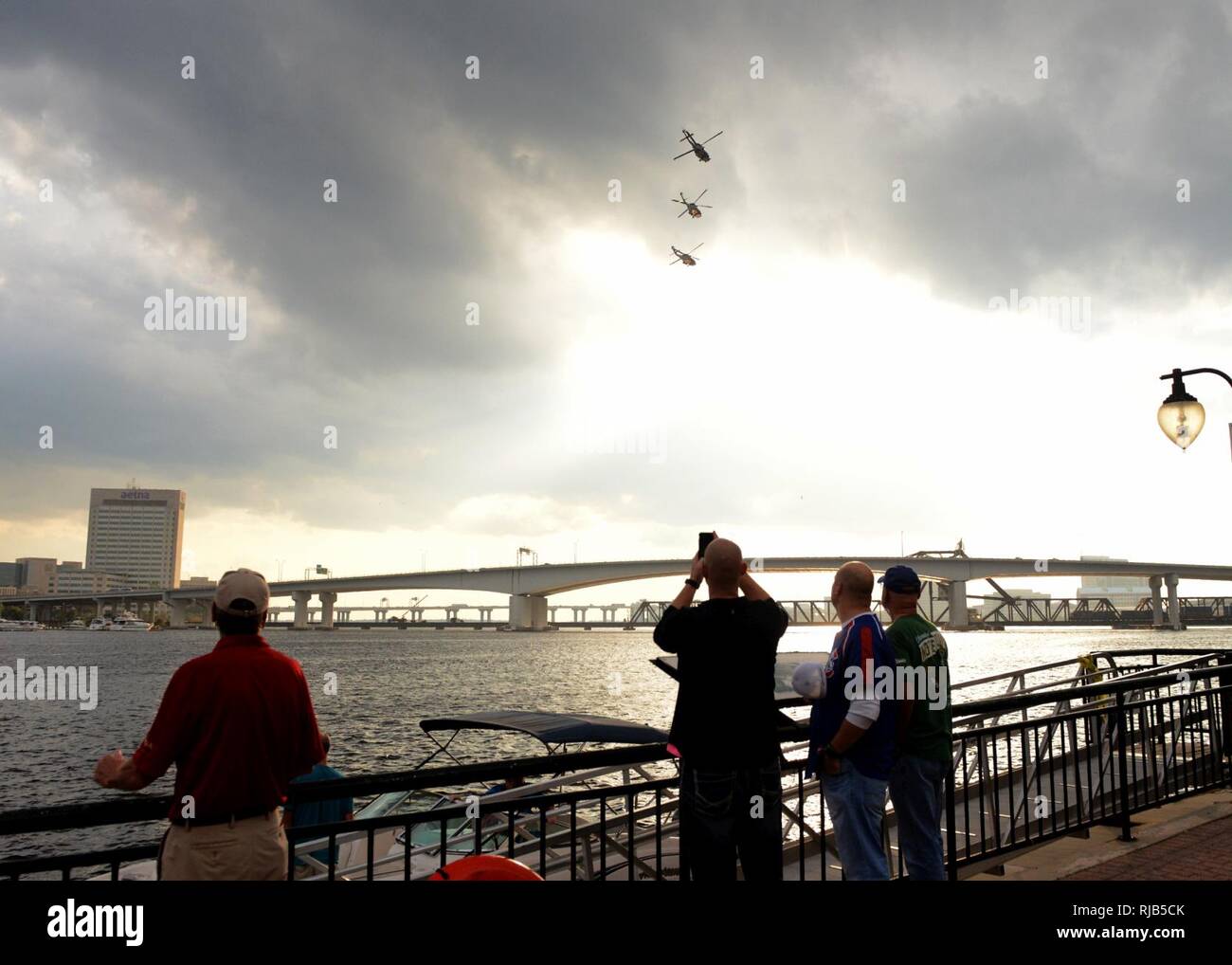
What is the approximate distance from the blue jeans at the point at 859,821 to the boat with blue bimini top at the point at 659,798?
37cm

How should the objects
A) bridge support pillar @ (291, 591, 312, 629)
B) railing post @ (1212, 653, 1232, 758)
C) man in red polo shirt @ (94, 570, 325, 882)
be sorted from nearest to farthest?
1. man in red polo shirt @ (94, 570, 325, 882)
2. railing post @ (1212, 653, 1232, 758)
3. bridge support pillar @ (291, 591, 312, 629)

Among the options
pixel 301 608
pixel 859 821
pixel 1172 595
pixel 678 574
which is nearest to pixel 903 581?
pixel 859 821

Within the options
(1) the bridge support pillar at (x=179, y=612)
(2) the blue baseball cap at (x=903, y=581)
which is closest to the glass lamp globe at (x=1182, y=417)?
(2) the blue baseball cap at (x=903, y=581)

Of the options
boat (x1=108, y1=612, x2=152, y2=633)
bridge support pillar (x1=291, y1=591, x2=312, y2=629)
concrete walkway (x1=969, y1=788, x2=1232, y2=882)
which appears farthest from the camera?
boat (x1=108, y1=612, x2=152, y2=633)

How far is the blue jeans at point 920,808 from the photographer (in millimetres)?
5117

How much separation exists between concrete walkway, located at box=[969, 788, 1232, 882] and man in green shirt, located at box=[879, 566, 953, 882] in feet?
3.64

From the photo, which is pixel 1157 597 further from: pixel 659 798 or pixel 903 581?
pixel 659 798

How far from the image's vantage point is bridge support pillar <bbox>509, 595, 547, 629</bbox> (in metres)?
124

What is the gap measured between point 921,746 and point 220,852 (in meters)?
3.70

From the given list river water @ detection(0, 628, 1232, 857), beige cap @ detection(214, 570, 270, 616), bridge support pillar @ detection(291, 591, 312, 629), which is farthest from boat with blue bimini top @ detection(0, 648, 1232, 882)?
bridge support pillar @ detection(291, 591, 312, 629)

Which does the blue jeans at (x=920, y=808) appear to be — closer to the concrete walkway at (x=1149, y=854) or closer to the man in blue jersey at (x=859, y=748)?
the man in blue jersey at (x=859, y=748)

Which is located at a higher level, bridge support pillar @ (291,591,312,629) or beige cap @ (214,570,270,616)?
beige cap @ (214,570,270,616)

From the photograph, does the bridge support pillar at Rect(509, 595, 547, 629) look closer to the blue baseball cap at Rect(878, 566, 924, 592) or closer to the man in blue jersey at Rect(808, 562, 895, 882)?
the blue baseball cap at Rect(878, 566, 924, 592)
